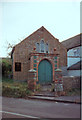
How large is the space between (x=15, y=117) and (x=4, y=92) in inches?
265

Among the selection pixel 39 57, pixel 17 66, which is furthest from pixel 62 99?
pixel 17 66

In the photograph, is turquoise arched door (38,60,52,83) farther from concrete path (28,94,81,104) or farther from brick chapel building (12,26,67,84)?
concrete path (28,94,81,104)

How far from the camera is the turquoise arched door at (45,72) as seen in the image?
674 inches

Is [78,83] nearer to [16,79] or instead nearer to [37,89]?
[37,89]

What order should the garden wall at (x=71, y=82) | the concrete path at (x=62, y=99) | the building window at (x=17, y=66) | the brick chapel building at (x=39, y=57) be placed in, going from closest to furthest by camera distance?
the concrete path at (x=62, y=99)
the garden wall at (x=71, y=82)
the brick chapel building at (x=39, y=57)
the building window at (x=17, y=66)

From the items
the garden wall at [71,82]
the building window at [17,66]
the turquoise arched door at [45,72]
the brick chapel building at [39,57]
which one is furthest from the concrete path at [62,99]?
the building window at [17,66]

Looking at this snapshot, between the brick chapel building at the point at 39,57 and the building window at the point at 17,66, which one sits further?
the building window at the point at 17,66

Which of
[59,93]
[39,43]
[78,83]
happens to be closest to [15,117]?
[59,93]

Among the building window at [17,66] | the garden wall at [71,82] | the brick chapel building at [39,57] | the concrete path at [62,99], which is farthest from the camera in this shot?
the building window at [17,66]

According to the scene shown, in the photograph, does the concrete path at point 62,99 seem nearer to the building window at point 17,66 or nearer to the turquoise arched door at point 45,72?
the turquoise arched door at point 45,72

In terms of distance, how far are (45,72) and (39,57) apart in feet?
6.62

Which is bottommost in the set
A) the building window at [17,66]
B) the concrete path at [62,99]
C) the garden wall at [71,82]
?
the concrete path at [62,99]

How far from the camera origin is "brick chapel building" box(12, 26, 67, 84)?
1709 centimetres

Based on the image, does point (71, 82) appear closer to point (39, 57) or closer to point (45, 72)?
point (45, 72)
